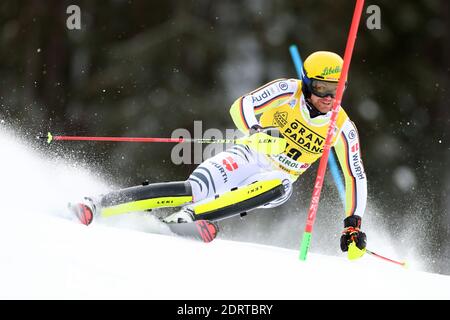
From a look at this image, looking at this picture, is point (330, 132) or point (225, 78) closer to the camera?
point (330, 132)

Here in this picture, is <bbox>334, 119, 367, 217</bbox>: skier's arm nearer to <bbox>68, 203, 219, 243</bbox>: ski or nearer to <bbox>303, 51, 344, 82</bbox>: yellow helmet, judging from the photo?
<bbox>303, 51, 344, 82</bbox>: yellow helmet

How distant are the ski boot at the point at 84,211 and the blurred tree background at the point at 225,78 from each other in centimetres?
698

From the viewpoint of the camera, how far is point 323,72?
567cm

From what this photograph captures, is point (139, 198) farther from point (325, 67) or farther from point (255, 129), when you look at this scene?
point (325, 67)

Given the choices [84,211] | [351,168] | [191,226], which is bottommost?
[191,226]

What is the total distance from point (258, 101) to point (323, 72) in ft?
1.78

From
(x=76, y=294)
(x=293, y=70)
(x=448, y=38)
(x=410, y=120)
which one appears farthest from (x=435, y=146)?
(x=76, y=294)

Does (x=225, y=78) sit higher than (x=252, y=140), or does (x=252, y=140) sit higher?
A: (x=225, y=78)

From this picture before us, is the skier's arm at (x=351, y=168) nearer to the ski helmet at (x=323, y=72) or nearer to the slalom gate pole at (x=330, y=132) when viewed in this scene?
the ski helmet at (x=323, y=72)

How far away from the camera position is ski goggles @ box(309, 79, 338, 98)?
5.73 m

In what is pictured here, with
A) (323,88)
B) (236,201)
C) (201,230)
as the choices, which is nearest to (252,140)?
(236,201)

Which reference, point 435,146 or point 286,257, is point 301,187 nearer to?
point 435,146

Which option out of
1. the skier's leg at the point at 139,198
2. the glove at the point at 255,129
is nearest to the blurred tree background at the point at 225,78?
the skier's leg at the point at 139,198

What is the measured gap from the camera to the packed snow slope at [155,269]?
13.3 feet
